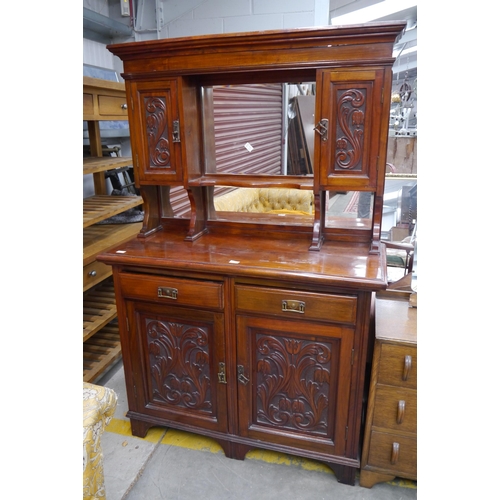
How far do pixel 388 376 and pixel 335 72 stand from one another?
1.21 meters

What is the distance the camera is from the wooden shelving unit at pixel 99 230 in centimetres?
224

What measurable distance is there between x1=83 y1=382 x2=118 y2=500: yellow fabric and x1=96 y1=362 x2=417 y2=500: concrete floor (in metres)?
0.42

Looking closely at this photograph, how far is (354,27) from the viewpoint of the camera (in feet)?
4.79

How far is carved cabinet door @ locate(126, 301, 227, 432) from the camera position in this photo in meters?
1.74

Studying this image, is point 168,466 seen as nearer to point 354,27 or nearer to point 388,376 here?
point 388,376

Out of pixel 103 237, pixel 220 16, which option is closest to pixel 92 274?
pixel 103 237

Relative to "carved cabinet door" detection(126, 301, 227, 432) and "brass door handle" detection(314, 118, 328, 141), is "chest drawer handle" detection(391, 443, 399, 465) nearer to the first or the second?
"carved cabinet door" detection(126, 301, 227, 432)

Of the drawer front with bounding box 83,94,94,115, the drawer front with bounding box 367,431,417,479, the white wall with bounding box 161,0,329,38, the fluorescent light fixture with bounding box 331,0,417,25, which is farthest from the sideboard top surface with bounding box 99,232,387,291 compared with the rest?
the fluorescent light fixture with bounding box 331,0,417,25

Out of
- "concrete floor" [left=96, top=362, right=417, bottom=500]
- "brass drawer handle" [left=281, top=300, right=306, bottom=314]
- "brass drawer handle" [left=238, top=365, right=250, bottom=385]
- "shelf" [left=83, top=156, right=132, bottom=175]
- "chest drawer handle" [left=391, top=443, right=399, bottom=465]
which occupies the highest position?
"shelf" [left=83, top=156, right=132, bottom=175]

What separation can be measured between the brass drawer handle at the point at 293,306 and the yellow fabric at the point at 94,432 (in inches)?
27.8

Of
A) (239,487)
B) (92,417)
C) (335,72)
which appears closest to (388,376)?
(239,487)

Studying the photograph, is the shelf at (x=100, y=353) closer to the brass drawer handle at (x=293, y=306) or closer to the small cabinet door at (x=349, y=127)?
the brass drawer handle at (x=293, y=306)

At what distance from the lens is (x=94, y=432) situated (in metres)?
1.29

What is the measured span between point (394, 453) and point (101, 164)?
2049 mm
